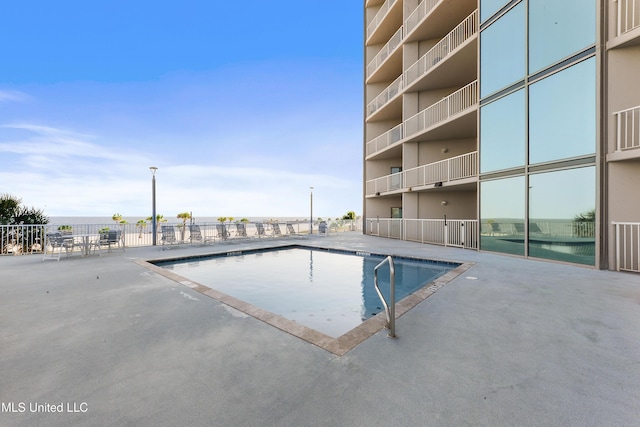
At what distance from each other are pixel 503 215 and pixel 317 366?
28.5 feet

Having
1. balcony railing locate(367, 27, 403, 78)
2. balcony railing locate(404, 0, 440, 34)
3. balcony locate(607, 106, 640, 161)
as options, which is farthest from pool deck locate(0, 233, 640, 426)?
balcony railing locate(367, 27, 403, 78)

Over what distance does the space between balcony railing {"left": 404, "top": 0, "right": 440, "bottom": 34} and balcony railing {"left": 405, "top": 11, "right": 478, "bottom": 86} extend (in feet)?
4.94

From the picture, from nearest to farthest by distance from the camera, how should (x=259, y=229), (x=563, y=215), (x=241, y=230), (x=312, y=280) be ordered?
1. (x=312, y=280)
2. (x=563, y=215)
3. (x=241, y=230)
4. (x=259, y=229)

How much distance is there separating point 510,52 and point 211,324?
11138 mm

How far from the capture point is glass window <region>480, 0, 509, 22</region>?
851 cm

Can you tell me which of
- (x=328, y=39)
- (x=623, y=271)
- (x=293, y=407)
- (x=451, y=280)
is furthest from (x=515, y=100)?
(x=328, y=39)

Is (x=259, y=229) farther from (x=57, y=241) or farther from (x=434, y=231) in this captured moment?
(x=434, y=231)

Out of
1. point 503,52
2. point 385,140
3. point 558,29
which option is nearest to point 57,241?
point 503,52

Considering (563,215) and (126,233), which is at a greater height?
(563,215)

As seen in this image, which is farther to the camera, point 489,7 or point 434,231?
point 434,231

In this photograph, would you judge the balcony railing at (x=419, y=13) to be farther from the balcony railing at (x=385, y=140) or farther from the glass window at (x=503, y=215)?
the glass window at (x=503, y=215)

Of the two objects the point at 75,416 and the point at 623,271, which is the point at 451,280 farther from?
the point at 75,416

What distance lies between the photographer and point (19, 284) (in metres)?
5.04

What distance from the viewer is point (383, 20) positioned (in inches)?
627
